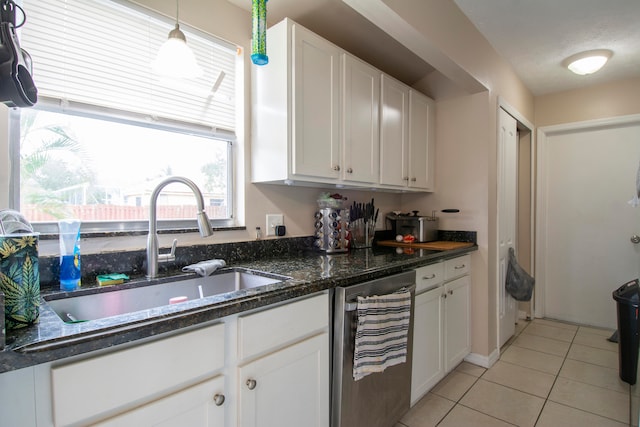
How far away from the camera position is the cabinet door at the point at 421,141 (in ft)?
8.27

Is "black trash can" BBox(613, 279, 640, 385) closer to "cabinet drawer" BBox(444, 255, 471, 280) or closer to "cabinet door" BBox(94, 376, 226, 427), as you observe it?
"cabinet drawer" BBox(444, 255, 471, 280)

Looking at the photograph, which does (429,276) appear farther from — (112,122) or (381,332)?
(112,122)

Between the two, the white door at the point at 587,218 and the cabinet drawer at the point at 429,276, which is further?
the white door at the point at 587,218

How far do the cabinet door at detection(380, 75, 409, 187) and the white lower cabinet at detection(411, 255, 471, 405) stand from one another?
0.69 m

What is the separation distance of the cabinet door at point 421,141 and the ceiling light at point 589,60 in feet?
3.92

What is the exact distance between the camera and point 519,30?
237 centimetres

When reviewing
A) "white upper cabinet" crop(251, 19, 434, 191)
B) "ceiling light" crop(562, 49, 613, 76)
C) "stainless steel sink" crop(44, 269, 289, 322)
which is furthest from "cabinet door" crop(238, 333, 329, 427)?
"ceiling light" crop(562, 49, 613, 76)

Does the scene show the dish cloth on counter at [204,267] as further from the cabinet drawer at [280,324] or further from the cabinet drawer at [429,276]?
the cabinet drawer at [429,276]

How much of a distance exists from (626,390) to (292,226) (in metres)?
2.42

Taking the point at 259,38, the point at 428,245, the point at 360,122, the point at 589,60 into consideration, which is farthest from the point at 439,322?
the point at 589,60

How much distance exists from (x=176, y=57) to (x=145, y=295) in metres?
0.98

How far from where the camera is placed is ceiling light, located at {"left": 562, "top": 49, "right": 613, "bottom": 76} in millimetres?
2619

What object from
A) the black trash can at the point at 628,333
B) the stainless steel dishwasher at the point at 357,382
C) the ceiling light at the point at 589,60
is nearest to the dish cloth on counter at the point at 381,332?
the stainless steel dishwasher at the point at 357,382

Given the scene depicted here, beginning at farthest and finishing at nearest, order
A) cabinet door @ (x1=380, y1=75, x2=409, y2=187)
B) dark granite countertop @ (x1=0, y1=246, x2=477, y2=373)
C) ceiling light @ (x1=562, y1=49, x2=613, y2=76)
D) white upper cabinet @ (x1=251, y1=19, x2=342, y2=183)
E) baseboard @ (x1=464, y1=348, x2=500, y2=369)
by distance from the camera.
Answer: ceiling light @ (x1=562, y1=49, x2=613, y2=76), baseboard @ (x1=464, y1=348, x2=500, y2=369), cabinet door @ (x1=380, y1=75, x2=409, y2=187), white upper cabinet @ (x1=251, y1=19, x2=342, y2=183), dark granite countertop @ (x1=0, y1=246, x2=477, y2=373)
